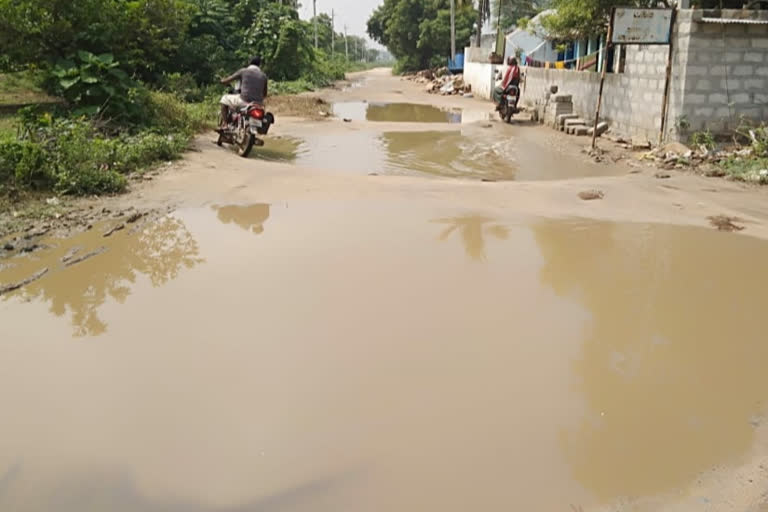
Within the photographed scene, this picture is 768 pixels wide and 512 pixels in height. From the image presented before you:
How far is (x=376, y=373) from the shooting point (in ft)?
11.1

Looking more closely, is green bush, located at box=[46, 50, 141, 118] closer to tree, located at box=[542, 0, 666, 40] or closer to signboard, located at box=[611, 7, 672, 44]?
signboard, located at box=[611, 7, 672, 44]

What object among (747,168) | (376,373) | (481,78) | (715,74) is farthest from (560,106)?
(376,373)

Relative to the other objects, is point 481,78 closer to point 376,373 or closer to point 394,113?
point 394,113

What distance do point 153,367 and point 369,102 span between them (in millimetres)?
20427

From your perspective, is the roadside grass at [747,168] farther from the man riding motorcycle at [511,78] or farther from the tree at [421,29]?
the tree at [421,29]

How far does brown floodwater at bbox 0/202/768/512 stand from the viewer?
2572 millimetres

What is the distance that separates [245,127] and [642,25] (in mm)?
6174

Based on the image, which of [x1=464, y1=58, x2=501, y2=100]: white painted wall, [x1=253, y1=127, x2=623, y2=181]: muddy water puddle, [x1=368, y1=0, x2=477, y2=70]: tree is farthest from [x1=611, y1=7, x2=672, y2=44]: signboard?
[x1=368, y1=0, x2=477, y2=70]: tree

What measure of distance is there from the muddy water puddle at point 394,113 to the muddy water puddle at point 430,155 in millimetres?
3455

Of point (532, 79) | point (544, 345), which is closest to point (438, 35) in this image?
point (532, 79)

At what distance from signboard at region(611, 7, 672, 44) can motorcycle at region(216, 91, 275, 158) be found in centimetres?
547

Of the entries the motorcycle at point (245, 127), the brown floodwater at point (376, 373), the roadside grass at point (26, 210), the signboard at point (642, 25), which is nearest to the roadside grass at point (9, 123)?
the roadside grass at point (26, 210)

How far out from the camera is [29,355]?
3592 millimetres

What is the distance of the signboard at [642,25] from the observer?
31.7 ft
